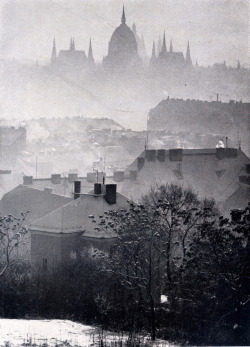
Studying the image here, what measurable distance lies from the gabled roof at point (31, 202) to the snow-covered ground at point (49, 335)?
20164mm

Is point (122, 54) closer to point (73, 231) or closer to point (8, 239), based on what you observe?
point (73, 231)

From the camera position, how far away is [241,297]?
26625mm

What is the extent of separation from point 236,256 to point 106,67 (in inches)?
1233

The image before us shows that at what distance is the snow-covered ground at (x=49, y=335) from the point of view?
69.8ft

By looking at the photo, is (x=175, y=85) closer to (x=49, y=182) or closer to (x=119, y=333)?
(x=49, y=182)

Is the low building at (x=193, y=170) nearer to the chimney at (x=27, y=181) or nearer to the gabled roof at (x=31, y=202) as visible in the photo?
the gabled roof at (x=31, y=202)

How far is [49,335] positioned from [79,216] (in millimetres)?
18118

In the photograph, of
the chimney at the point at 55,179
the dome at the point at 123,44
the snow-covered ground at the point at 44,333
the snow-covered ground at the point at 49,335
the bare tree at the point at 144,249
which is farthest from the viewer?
the chimney at the point at 55,179

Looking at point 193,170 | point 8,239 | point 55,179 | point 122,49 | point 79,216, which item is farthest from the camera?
point 193,170

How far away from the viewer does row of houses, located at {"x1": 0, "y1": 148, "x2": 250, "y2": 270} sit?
3988 cm

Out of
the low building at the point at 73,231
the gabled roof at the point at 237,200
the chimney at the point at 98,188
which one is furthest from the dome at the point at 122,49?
the gabled roof at the point at 237,200

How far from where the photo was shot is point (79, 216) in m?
41.3

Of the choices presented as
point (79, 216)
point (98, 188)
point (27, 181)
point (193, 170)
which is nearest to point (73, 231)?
point (79, 216)

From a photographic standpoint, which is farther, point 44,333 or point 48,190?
point 48,190
